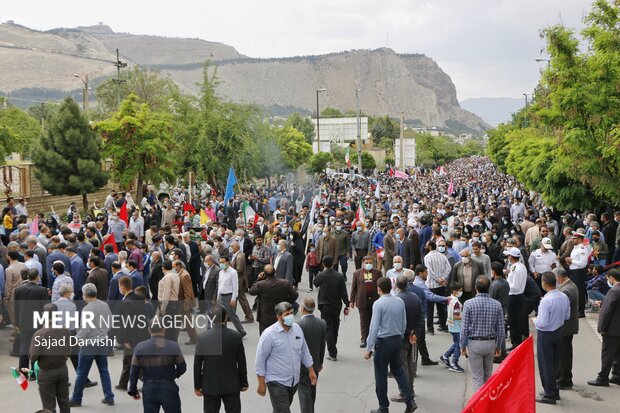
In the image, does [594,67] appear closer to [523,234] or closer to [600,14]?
[600,14]

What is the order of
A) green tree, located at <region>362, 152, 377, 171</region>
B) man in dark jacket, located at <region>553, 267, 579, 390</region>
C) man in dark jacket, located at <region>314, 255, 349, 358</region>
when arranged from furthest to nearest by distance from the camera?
green tree, located at <region>362, 152, 377, 171</region>
man in dark jacket, located at <region>314, 255, 349, 358</region>
man in dark jacket, located at <region>553, 267, 579, 390</region>

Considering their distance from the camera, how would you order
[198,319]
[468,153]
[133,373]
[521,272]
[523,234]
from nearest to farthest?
1. [133,373]
2. [521,272]
3. [198,319]
4. [523,234]
5. [468,153]

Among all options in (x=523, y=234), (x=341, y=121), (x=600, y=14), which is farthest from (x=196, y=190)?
(x=341, y=121)

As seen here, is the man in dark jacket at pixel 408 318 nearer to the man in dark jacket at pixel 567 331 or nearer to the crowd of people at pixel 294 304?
the crowd of people at pixel 294 304

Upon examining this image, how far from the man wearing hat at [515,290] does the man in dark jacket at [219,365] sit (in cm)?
531

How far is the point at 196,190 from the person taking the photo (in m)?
35.2

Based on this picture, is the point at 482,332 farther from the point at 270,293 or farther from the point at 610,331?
the point at 270,293

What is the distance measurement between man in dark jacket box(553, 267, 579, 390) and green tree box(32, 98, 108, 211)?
2124cm

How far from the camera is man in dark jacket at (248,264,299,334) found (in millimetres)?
9797

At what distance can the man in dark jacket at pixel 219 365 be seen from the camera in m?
6.98

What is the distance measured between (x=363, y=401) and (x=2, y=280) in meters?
6.14

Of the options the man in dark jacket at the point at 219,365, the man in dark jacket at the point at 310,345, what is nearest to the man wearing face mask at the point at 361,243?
the man in dark jacket at the point at 310,345

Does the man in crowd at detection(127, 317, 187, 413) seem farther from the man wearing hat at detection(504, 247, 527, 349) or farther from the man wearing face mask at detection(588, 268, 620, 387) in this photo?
the man wearing hat at detection(504, 247, 527, 349)

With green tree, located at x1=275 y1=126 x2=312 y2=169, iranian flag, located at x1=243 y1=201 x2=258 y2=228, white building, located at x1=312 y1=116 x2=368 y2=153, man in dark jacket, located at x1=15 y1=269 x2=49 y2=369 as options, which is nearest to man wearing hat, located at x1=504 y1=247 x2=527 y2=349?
man in dark jacket, located at x1=15 y1=269 x2=49 y2=369
